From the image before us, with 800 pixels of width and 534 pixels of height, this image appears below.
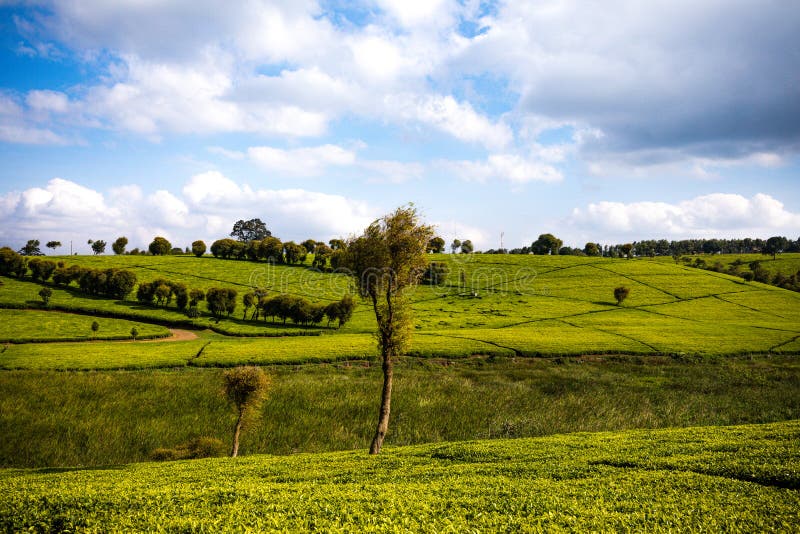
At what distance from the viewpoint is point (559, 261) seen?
162m

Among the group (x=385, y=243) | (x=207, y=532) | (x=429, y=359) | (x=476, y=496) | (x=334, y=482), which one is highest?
(x=385, y=243)

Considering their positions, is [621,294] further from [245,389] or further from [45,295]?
[45,295]

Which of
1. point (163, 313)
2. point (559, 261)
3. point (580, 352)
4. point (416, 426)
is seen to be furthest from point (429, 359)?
point (559, 261)

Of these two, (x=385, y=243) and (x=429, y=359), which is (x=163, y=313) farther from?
(x=385, y=243)

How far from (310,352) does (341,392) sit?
2055 cm

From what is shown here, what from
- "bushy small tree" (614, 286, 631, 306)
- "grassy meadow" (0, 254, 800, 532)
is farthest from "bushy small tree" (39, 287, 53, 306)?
"bushy small tree" (614, 286, 631, 306)

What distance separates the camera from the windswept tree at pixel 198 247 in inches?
6644

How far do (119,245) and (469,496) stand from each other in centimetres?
21010

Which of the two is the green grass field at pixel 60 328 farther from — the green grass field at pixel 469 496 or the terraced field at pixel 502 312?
the green grass field at pixel 469 496

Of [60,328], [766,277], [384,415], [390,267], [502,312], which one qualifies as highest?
[390,267]

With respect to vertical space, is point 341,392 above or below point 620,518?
below

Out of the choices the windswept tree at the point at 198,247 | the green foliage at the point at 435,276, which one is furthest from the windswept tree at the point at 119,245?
the green foliage at the point at 435,276

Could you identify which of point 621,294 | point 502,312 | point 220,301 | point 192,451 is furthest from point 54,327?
point 621,294

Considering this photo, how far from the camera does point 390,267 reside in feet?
77.3
